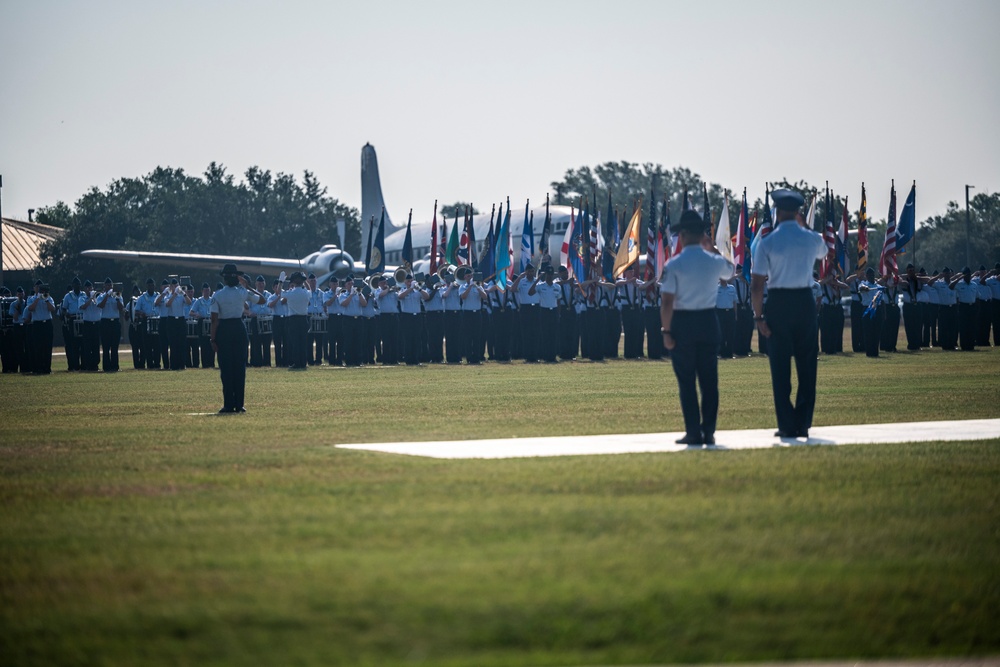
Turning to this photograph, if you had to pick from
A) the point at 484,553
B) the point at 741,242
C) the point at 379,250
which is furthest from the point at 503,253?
the point at 484,553

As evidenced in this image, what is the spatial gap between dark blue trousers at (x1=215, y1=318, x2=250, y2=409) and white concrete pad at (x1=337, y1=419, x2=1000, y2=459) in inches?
206

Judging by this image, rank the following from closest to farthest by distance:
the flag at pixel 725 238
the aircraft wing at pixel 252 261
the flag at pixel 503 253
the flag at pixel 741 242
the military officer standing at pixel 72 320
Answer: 1. the military officer standing at pixel 72 320
2. the flag at pixel 741 242
3. the flag at pixel 725 238
4. the flag at pixel 503 253
5. the aircraft wing at pixel 252 261

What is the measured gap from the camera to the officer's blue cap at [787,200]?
12712 millimetres

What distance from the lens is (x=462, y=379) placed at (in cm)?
2558

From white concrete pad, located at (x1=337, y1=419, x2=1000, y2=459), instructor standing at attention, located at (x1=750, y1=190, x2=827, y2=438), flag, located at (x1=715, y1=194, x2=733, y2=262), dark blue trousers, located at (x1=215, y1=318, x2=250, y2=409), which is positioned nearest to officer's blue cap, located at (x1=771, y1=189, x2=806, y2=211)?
instructor standing at attention, located at (x1=750, y1=190, x2=827, y2=438)

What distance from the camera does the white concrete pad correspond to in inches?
463

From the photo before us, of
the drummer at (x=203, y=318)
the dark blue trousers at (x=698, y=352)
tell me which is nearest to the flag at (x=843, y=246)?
the drummer at (x=203, y=318)

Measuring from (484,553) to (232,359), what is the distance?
11371 millimetres

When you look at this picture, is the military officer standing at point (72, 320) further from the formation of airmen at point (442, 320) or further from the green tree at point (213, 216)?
the green tree at point (213, 216)

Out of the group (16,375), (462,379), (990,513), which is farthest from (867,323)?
(990,513)

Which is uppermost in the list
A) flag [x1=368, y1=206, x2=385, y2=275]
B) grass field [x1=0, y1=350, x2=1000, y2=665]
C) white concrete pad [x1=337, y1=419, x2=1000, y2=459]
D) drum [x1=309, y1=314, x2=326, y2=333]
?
flag [x1=368, y1=206, x2=385, y2=275]

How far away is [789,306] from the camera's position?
1276cm

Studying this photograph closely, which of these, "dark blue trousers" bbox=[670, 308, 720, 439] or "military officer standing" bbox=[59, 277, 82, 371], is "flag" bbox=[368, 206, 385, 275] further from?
"dark blue trousers" bbox=[670, 308, 720, 439]

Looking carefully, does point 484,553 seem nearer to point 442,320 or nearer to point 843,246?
point 442,320
